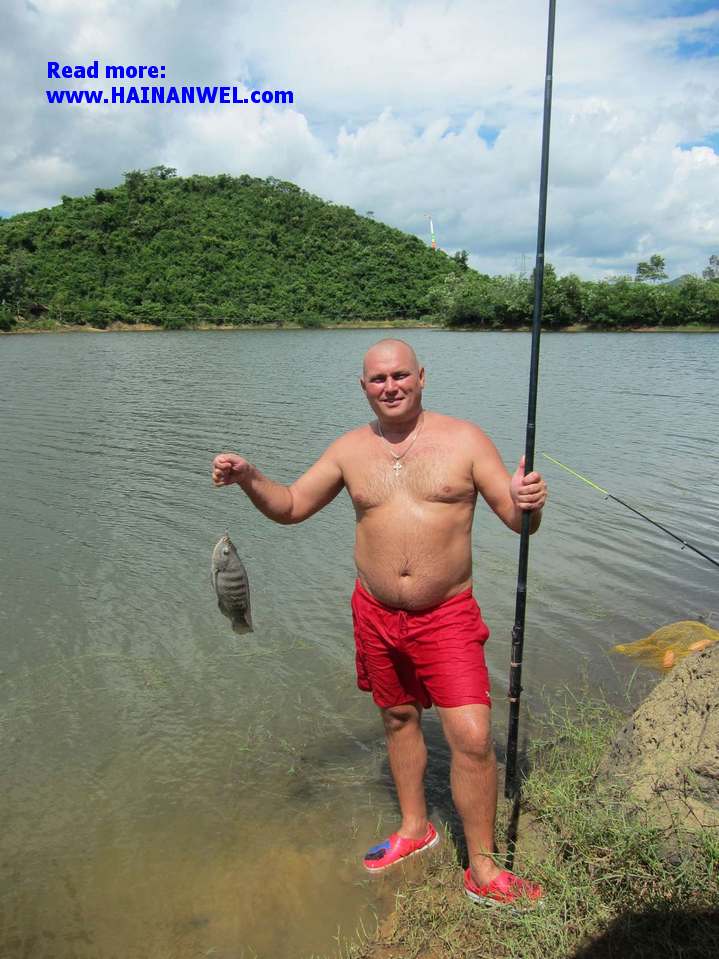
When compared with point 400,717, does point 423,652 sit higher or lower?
higher

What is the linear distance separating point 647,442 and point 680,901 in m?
13.2

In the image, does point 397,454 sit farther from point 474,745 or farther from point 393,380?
point 474,745

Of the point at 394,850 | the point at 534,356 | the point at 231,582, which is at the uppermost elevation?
the point at 534,356

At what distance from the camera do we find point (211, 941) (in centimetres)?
330

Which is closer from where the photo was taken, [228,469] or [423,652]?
[423,652]

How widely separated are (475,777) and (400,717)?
0.52 m

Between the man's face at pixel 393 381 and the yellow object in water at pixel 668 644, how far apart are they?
351 cm

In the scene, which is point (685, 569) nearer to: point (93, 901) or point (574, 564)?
point (574, 564)

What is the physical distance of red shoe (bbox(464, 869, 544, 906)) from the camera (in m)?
Result: 2.97

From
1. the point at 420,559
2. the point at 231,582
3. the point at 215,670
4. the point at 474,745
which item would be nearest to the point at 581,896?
the point at 474,745

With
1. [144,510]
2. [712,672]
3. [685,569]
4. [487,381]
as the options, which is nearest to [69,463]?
[144,510]

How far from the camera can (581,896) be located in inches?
111

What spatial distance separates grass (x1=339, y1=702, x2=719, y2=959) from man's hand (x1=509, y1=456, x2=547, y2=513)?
1.29 m

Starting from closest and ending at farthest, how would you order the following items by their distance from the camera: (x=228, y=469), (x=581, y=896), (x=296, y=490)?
(x=581, y=896)
(x=228, y=469)
(x=296, y=490)
